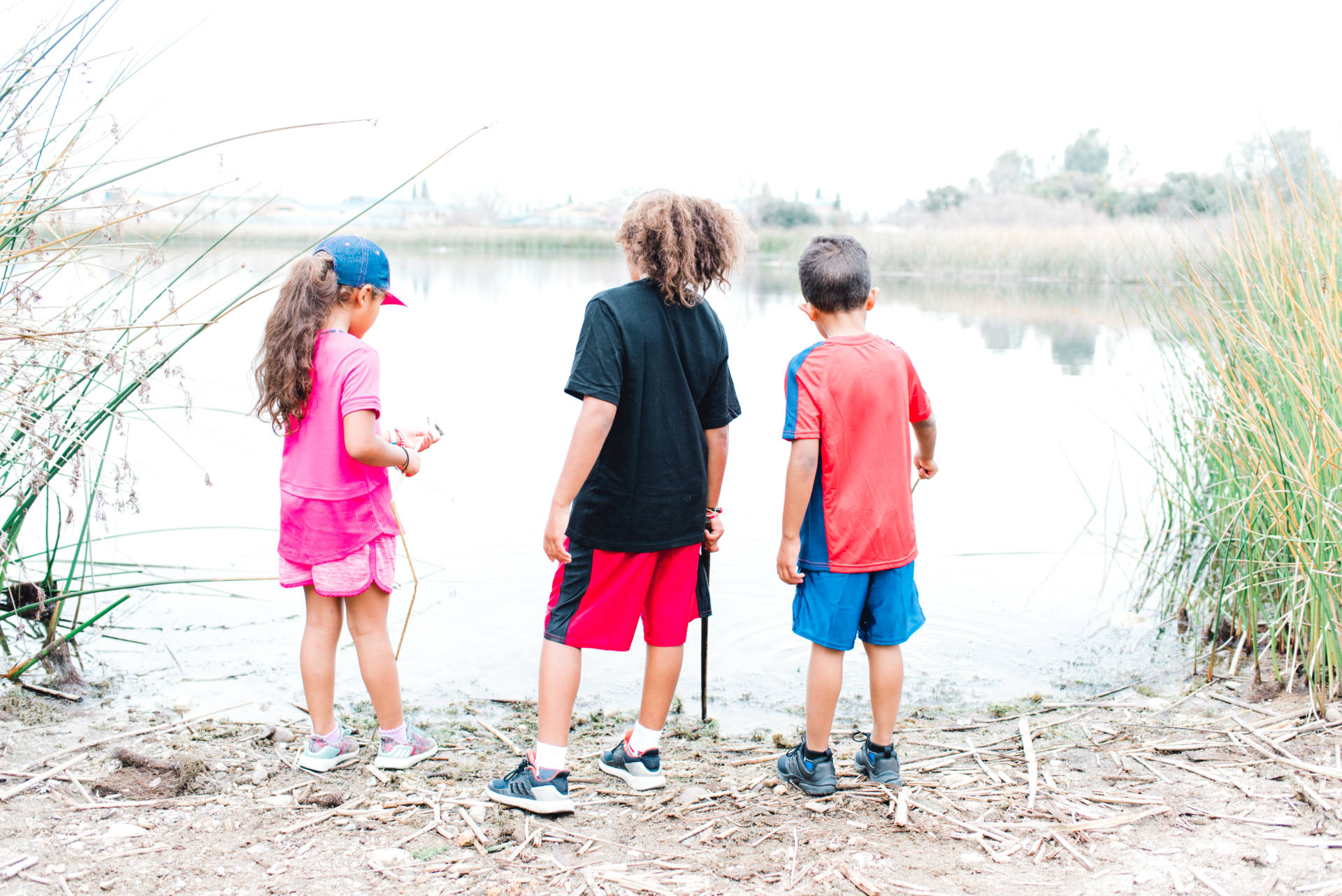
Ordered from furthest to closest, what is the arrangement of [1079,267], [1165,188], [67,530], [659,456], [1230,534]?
[1165,188] → [1079,267] → [67,530] → [1230,534] → [659,456]

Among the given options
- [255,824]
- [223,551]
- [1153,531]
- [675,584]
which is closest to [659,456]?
[675,584]

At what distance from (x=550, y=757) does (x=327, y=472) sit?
35.6 inches

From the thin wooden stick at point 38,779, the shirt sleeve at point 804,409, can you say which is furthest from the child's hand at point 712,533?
the thin wooden stick at point 38,779

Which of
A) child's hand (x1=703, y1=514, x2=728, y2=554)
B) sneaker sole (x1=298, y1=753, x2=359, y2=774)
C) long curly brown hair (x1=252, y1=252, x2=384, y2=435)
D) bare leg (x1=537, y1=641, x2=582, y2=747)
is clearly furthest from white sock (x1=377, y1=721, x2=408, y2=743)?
child's hand (x1=703, y1=514, x2=728, y2=554)

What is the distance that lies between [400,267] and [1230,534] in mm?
25984

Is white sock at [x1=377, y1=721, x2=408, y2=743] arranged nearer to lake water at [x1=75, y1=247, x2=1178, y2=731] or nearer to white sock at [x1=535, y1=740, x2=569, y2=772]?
white sock at [x1=535, y1=740, x2=569, y2=772]

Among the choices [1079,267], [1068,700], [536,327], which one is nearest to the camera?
[1068,700]

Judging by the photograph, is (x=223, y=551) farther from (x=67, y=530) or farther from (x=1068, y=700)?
(x=1068, y=700)

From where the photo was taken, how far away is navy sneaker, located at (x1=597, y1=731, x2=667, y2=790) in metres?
2.83

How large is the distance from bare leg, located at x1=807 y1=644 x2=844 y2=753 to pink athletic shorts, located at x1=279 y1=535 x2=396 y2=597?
1116 millimetres

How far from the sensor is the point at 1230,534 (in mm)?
3998

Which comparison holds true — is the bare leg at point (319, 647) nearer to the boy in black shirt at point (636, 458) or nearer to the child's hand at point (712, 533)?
the boy in black shirt at point (636, 458)

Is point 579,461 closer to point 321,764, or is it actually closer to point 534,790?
point 534,790

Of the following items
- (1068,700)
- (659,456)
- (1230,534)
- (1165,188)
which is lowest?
(1068,700)
